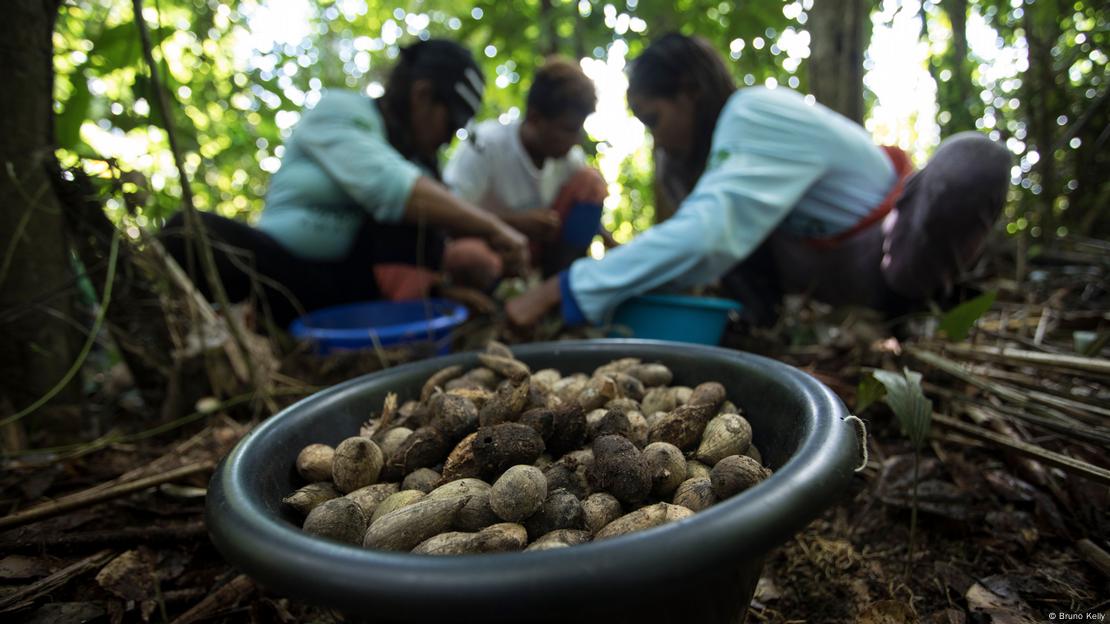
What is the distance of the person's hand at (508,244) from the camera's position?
2.44 m

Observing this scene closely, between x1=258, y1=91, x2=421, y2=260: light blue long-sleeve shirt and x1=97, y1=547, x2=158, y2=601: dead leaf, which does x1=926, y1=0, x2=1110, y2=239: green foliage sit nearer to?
x1=258, y1=91, x2=421, y2=260: light blue long-sleeve shirt

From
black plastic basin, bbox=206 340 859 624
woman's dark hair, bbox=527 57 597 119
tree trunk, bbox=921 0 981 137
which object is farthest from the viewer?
tree trunk, bbox=921 0 981 137

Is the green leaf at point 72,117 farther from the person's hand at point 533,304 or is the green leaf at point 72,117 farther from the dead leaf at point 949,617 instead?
the dead leaf at point 949,617

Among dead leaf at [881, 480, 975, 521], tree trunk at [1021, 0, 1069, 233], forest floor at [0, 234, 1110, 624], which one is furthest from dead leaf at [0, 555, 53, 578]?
tree trunk at [1021, 0, 1069, 233]

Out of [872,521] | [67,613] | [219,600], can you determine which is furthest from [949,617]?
[67,613]

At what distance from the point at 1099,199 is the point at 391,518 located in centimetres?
371

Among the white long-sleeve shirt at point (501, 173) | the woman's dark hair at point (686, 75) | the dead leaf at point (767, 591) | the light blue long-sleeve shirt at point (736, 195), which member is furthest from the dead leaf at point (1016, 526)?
the white long-sleeve shirt at point (501, 173)

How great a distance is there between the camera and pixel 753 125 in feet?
6.70

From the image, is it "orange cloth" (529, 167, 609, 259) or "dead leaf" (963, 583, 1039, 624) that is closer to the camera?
"dead leaf" (963, 583, 1039, 624)

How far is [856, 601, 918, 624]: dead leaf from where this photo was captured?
2.84 feet

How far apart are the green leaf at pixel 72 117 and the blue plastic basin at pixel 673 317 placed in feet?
5.52

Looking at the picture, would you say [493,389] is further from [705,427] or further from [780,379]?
[780,379]

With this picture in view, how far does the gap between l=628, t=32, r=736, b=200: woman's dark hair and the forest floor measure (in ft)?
4.08

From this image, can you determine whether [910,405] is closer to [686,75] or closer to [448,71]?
[686,75]
